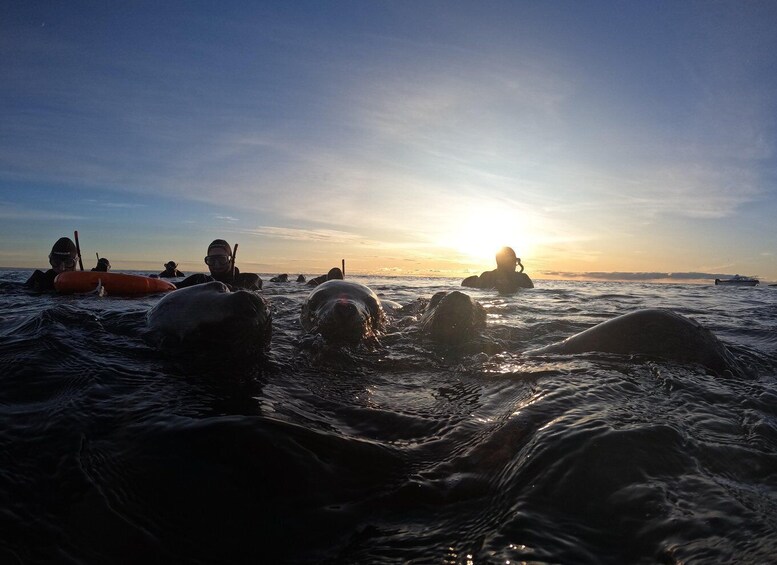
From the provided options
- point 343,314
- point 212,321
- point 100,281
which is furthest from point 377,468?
point 100,281

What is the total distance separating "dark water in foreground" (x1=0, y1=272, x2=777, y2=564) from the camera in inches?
62.1

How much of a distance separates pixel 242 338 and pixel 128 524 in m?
2.87

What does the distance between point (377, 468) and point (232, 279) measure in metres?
10.4

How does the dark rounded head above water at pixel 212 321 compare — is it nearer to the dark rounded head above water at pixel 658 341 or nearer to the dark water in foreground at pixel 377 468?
the dark water in foreground at pixel 377 468

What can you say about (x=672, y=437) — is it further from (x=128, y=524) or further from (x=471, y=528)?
(x=128, y=524)

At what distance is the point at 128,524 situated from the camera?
166cm

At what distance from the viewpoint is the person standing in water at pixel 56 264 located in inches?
473

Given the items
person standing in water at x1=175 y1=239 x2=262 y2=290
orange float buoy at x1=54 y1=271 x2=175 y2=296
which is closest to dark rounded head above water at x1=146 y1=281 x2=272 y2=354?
person standing in water at x1=175 y1=239 x2=262 y2=290

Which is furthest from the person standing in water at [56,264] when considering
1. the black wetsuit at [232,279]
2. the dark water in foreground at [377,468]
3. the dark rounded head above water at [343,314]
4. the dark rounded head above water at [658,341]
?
the dark rounded head above water at [658,341]

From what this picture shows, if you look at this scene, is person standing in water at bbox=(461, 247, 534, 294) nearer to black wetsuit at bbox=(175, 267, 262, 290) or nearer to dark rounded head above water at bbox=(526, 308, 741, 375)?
black wetsuit at bbox=(175, 267, 262, 290)

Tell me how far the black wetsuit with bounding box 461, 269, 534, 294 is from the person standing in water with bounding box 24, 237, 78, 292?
15738 millimetres

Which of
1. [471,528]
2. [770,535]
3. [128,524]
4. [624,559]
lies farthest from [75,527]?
[770,535]

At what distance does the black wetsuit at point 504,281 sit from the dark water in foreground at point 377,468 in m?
14.0

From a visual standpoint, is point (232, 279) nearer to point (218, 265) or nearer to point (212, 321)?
point (218, 265)
